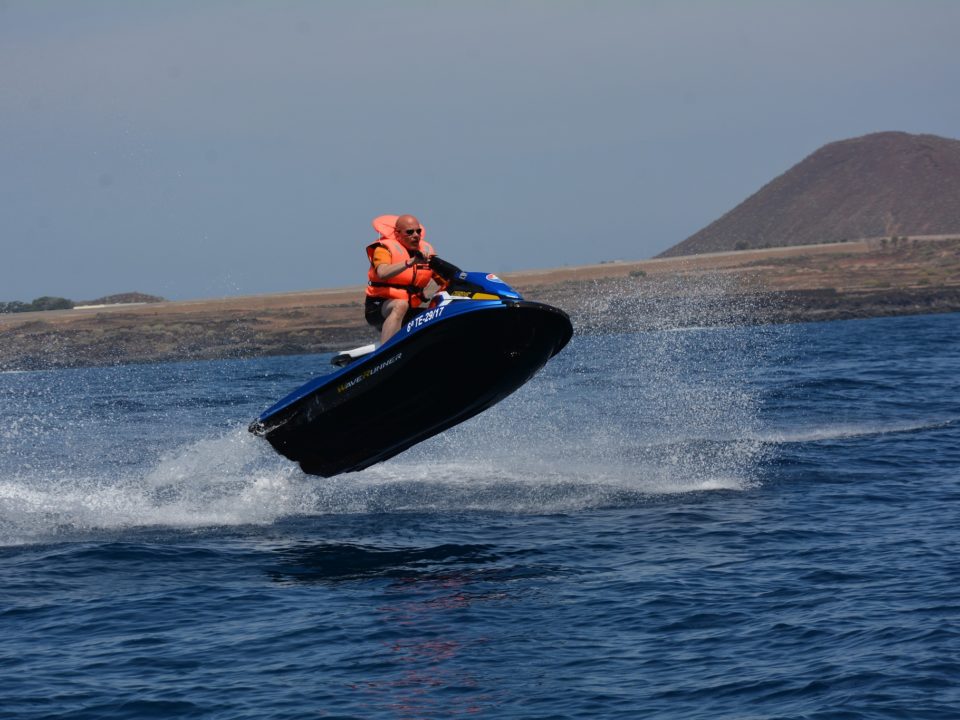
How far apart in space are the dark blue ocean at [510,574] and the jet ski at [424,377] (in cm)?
105

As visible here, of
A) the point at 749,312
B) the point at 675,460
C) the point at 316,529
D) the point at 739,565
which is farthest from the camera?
the point at 749,312

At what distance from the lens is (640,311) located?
79.0 meters

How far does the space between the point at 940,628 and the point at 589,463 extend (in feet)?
31.7

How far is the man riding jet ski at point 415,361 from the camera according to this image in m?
13.8

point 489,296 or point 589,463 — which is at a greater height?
point 489,296

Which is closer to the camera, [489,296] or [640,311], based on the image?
[489,296]

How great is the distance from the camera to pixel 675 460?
62.5 ft

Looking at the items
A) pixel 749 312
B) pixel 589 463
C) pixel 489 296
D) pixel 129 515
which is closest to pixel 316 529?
pixel 129 515

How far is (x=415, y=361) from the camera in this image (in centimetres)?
1407

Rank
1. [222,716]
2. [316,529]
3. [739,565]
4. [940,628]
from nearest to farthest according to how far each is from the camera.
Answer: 1. [222,716]
2. [940,628]
3. [739,565]
4. [316,529]

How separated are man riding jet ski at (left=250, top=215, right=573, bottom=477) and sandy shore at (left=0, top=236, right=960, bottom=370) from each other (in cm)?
5604

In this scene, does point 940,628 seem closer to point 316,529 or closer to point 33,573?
point 316,529

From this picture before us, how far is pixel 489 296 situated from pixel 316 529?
3718 millimetres

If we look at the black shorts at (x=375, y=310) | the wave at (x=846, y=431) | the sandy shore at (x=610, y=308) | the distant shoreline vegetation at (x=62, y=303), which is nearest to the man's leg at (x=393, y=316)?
the black shorts at (x=375, y=310)
